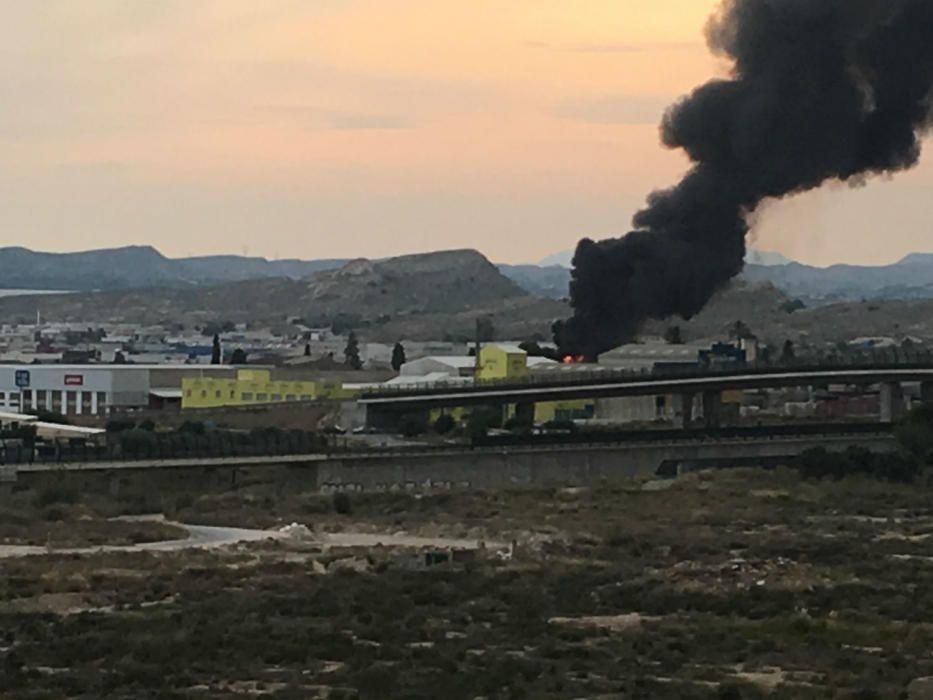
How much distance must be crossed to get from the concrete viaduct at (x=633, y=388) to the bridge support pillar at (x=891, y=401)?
0.24 ft

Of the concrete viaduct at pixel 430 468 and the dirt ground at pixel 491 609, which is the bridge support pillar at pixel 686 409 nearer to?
the concrete viaduct at pixel 430 468

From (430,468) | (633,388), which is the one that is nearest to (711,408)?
(633,388)

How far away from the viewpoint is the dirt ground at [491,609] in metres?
45.3

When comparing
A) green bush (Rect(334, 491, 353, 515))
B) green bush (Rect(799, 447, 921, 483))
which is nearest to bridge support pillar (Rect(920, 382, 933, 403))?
green bush (Rect(799, 447, 921, 483))

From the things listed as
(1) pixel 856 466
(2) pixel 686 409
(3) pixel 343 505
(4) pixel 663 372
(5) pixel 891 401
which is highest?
(4) pixel 663 372

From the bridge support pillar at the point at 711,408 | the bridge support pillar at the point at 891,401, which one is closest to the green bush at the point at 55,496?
the bridge support pillar at the point at 711,408

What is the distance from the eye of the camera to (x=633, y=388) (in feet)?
403

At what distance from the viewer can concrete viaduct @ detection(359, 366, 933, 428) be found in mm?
123312

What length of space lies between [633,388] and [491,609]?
2621 inches

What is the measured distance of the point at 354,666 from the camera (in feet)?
153

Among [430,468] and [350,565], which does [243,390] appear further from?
[350,565]

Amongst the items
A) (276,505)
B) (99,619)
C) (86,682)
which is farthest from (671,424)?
(86,682)

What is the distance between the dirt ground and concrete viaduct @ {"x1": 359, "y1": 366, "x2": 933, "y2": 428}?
3499cm

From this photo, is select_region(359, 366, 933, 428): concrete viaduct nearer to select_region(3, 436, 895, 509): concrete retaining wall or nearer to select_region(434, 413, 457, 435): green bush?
select_region(434, 413, 457, 435): green bush
